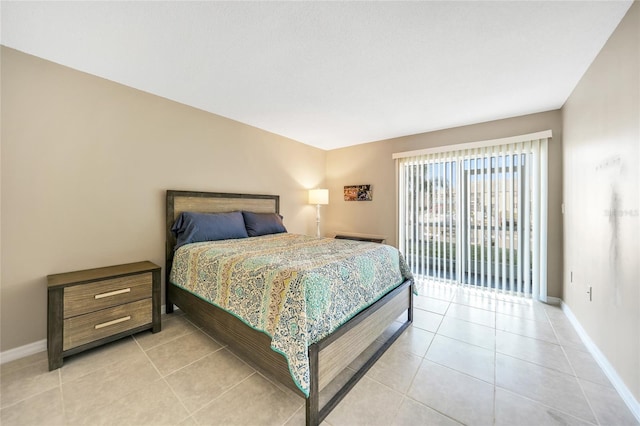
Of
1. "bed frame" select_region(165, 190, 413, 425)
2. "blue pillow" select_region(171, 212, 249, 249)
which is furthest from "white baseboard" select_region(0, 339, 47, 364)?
"blue pillow" select_region(171, 212, 249, 249)

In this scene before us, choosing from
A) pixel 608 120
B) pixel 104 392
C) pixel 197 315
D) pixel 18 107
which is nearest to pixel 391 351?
pixel 197 315

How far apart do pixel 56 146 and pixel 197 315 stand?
1.88m

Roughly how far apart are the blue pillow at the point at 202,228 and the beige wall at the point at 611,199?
328 centimetres

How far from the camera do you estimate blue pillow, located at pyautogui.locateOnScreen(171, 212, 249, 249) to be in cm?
264

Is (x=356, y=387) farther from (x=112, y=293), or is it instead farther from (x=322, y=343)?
(x=112, y=293)

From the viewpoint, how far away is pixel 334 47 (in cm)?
184

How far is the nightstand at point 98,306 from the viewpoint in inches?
69.9

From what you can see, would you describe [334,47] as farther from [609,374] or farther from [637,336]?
[609,374]

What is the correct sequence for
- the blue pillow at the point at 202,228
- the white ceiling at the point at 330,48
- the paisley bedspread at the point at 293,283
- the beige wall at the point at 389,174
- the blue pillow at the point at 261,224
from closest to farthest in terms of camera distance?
the paisley bedspread at the point at 293,283, the white ceiling at the point at 330,48, the blue pillow at the point at 202,228, the beige wall at the point at 389,174, the blue pillow at the point at 261,224

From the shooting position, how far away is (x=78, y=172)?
2174 mm

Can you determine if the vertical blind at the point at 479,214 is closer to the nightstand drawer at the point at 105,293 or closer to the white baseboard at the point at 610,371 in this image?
the white baseboard at the point at 610,371

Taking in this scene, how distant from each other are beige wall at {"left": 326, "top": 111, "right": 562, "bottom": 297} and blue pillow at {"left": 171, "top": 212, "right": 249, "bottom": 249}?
2419 mm

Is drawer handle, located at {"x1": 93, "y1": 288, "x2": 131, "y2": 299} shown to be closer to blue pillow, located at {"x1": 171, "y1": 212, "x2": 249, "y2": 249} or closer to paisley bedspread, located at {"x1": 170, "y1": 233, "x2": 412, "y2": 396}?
paisley bedspread, located at {"x1": 170, "y1": 233, "x2": 412, "y2": 396}

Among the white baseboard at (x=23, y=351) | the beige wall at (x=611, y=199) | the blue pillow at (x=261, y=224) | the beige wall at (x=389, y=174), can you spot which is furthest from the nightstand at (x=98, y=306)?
the beige wall at (x=611, y=199)
